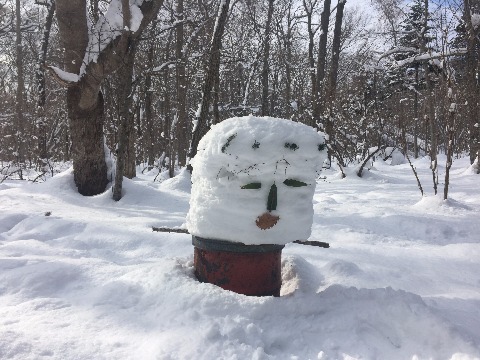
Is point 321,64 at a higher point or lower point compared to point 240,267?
higher

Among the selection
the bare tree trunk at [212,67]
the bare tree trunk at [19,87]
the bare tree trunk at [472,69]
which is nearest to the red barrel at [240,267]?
the bare tree trunk at [212,67]

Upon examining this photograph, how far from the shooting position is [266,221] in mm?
2051

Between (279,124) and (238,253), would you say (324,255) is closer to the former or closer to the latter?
(238,253)

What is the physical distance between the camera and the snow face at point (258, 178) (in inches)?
78.0

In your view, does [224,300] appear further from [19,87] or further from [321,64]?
[19,87]

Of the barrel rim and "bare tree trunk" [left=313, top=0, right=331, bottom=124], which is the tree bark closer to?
the barrel rim

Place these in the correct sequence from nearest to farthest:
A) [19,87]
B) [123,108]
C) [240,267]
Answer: [240,267]
[123,108]
[19,87]

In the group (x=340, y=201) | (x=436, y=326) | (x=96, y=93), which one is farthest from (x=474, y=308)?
(x=96, y=93)

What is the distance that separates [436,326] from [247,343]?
85 centimetres

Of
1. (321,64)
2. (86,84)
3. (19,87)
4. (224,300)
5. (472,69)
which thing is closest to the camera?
(224,300)

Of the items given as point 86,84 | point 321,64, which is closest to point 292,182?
point 86,84

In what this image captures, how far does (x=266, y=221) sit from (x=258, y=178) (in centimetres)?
23

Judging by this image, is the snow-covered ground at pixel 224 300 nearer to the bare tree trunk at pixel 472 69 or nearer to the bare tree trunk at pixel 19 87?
the bare tree trunk at pixel 472 69

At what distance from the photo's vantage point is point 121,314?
1.90 m
